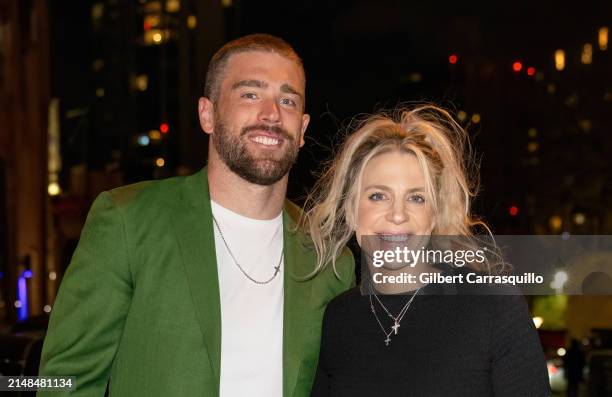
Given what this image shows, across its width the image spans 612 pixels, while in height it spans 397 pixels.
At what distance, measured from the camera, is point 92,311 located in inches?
139

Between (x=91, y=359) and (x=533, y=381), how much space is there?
1770 millimetres

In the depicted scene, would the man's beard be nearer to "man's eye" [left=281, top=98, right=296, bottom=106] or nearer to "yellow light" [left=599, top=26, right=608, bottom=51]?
"man's eye" [left=281, top=98, right=296, bottom=106]

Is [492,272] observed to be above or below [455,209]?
below

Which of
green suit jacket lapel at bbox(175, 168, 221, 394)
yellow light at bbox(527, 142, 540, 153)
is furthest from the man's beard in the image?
yellow light at bbox(527, 142, 540, 153)

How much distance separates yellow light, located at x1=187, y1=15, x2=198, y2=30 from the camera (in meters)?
59.6

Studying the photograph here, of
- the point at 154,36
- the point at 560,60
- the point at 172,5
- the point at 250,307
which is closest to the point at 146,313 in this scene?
the point at 250,307

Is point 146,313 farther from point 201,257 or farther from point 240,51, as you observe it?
point 240,51

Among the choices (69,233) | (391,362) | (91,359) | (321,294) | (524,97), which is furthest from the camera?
(524,97)

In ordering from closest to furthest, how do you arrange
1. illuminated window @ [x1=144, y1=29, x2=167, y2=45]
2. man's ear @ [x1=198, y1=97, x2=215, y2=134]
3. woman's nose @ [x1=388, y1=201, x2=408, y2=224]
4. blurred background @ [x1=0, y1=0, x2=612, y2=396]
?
woman's nose @ [x1=388, y1=201, x2=408, y2=224], man's ear @ [x1=198, y1=97, x2=215, y2=134], blurred background @ [x1=0, y1=0, x2=612, y2=396], illuminated window @ [x1=144, y1=29, x2=167, y2=45]

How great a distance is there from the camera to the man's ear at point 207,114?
413cm

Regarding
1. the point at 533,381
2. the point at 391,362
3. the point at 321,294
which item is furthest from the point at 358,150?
the point at 533,381

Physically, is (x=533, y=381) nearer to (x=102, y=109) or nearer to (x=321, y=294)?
(x=321, y=294)

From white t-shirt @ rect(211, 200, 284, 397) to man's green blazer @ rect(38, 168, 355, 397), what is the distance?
0.06 m

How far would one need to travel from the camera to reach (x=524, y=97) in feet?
138
